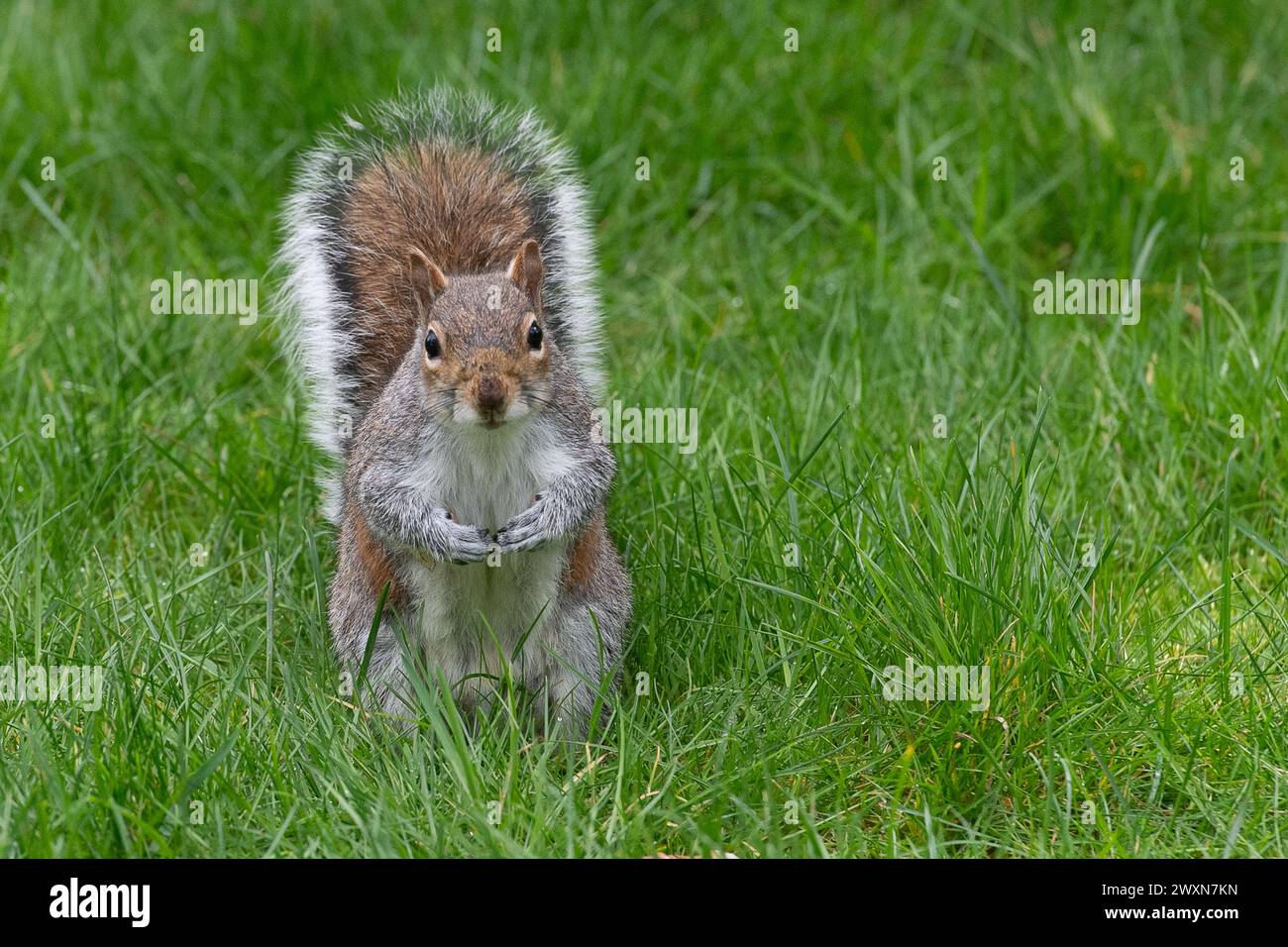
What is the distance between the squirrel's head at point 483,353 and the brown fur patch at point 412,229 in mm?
371

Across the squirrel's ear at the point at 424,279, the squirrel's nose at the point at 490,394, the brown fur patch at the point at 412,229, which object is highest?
the brown fur patch at the point at 412,229

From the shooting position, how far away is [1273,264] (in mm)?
3662

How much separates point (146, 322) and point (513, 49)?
1354 mm

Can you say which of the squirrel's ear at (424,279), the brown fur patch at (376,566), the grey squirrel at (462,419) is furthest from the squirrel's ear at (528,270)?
the brown fur patch at (376,566)

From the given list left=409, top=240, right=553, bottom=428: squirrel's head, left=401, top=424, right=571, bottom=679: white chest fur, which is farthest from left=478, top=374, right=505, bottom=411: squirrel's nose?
left=401, top=424, right=571, bottom=679: white chest fur

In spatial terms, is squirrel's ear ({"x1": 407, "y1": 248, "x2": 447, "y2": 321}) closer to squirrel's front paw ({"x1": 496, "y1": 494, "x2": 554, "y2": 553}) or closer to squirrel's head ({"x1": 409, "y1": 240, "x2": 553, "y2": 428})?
squirrel's head ({"x1": 409, "y1": 240, "x2": 553, "y2": 428})

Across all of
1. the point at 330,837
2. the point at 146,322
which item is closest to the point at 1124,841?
the point at 330,837

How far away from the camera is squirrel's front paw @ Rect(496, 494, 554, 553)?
2336mm

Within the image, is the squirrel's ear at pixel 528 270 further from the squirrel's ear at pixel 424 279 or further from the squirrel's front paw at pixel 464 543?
the squirrel's front paw at pixel 464 543

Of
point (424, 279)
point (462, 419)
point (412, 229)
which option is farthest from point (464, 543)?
point (412, 229)

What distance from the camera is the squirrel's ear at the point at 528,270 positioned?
241 cm

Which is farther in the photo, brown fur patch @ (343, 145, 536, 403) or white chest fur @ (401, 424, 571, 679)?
brown fur patch @ (343, 145, 536, 403)

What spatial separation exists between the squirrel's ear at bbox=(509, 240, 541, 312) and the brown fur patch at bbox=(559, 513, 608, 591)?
35 centimetres

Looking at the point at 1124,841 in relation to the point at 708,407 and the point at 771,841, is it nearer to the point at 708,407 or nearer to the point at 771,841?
the point at 771,841
